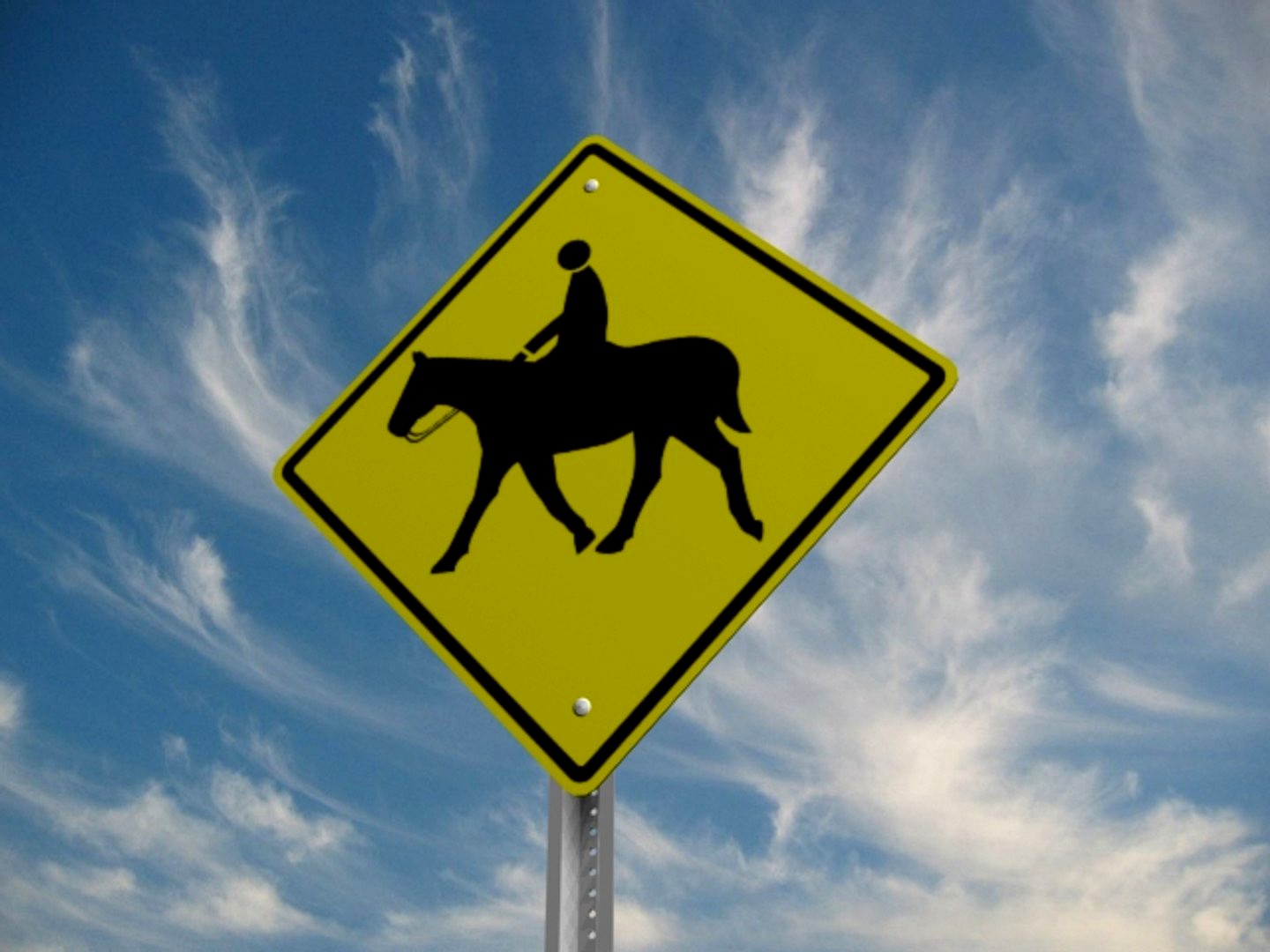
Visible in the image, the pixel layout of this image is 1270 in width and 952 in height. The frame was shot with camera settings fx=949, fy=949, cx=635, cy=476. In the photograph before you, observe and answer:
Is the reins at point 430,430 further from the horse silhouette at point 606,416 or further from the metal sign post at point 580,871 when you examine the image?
the metal sign post at point 580,871

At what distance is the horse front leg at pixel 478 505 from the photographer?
1.75 m

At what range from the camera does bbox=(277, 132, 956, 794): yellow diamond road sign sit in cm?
154

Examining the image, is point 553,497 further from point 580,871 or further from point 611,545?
point 580,871

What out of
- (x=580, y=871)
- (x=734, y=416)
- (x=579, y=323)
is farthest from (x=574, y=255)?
(x=580, y=871)

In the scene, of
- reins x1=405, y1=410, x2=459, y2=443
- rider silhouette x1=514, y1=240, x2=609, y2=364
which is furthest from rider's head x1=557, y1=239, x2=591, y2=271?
reins x1=405, y1=410, x2=459, y2=443

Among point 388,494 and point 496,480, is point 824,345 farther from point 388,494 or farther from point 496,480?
point 388,494

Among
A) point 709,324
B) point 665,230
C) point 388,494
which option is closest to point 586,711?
point 388,494

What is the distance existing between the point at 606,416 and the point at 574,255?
49cm

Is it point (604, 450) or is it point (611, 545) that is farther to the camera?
point (604, 450)

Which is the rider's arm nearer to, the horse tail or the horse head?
the horse head

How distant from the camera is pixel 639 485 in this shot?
167cm

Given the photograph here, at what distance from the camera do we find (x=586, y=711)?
4.92ft

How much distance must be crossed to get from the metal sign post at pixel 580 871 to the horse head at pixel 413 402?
0.83 metres

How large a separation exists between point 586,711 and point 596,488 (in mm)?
399
